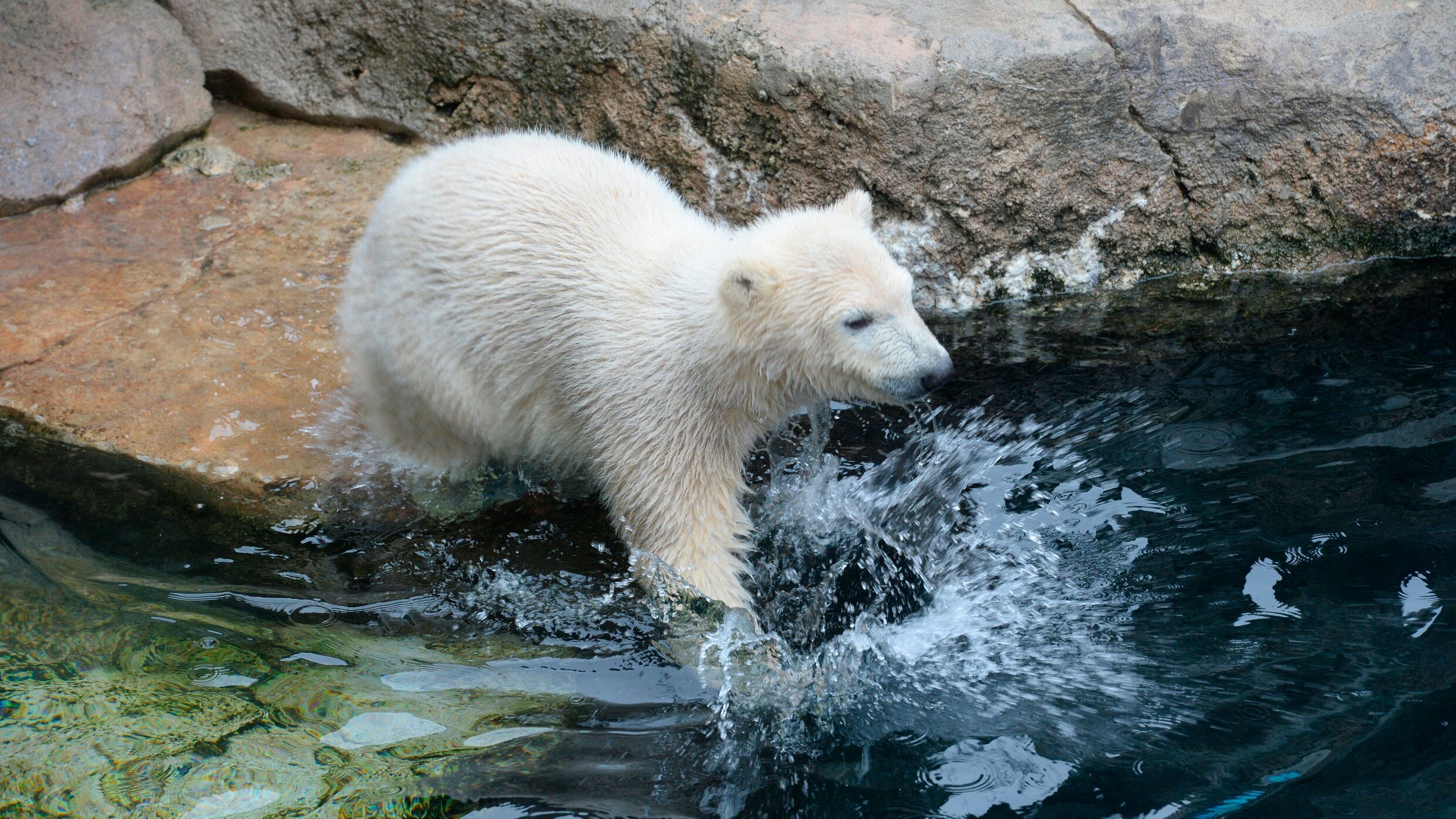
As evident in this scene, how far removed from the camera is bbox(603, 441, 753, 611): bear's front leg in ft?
11.3

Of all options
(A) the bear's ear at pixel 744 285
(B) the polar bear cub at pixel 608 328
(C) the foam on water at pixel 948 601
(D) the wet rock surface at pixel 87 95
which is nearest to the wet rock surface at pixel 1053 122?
(C) the foam on water at pixel 948 601

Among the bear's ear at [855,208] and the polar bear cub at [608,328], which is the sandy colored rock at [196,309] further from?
the bear's ear at [855,208]

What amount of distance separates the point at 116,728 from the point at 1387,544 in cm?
372

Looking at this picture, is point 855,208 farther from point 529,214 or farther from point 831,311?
point 529,214

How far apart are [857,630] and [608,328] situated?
4.19 feet

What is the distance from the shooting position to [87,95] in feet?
17.0

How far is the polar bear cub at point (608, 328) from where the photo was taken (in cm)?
323

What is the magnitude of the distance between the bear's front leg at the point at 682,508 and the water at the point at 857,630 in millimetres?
134

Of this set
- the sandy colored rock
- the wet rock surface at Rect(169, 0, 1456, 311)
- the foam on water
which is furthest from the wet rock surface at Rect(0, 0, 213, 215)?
the foam on water

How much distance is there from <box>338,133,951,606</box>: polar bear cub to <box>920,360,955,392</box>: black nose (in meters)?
0.10

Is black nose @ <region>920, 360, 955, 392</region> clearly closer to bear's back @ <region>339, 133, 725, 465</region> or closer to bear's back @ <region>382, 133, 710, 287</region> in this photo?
bear's back @ <region>339, 133, 725, 465</region>

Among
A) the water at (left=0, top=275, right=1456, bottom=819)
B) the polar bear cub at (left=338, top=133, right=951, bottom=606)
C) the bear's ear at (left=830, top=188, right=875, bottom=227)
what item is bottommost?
the water at (left=0, top=275, right=1456, bottom=819)

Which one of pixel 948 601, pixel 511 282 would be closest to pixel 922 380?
pixel 948 601

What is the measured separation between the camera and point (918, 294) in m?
5.13
